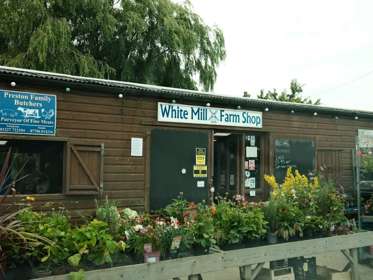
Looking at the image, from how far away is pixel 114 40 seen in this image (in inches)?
671

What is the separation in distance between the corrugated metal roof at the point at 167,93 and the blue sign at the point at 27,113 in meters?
0.30

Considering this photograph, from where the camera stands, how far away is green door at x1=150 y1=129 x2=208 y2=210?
798cm

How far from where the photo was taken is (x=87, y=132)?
725 centimetres

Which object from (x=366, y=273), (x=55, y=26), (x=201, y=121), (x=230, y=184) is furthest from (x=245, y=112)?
(x=55, y=26)

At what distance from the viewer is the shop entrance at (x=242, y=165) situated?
9.46 m

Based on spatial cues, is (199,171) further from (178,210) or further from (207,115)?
(178,210)

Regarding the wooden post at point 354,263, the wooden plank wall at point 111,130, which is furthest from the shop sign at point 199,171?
the wooden post at point 354,263

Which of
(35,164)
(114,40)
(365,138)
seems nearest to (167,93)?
(35,164)

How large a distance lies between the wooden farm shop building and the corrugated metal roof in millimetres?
19

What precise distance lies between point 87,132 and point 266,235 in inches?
141

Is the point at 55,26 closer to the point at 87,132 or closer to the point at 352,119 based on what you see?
the point at 87,132

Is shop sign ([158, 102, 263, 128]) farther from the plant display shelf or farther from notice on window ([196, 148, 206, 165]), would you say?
the plant display shelf

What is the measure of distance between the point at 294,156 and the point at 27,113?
5.90 m

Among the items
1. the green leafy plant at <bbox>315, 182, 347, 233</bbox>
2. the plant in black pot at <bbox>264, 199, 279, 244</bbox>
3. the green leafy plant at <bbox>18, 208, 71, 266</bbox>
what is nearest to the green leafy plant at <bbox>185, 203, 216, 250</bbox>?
the plant in black pot at <bbox>264, 199, 279, 244</bbox>
